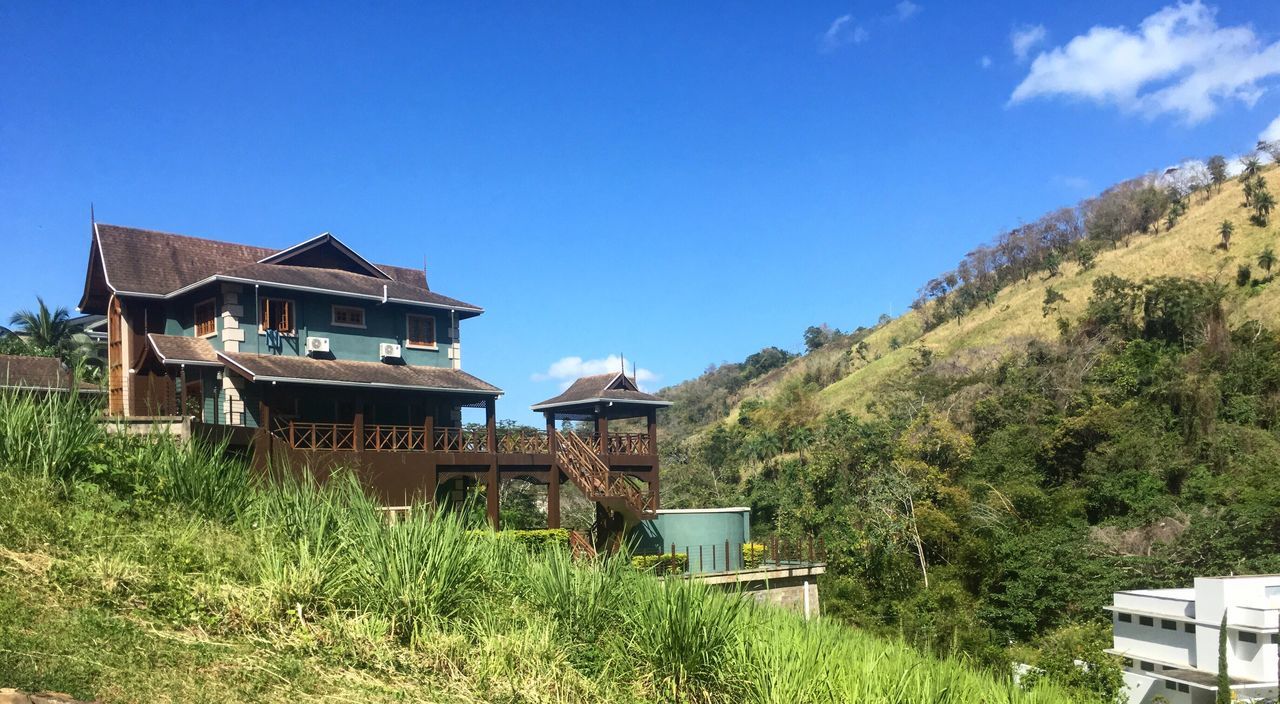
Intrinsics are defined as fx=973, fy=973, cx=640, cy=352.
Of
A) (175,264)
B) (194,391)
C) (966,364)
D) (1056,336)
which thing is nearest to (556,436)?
(194,391)

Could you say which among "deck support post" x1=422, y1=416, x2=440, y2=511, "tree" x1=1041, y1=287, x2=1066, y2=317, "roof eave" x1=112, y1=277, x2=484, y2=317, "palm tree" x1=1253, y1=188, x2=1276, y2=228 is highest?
"palm tree" x1=1253, y1=188, x2=1276, y2=228

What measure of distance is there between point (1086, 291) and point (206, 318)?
44866 mm

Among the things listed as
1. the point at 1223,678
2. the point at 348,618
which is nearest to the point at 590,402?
the point at 1223,678

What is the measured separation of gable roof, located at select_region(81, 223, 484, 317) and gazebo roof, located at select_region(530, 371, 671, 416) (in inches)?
131

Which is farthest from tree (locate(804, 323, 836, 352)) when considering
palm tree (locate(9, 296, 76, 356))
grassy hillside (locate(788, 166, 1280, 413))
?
palm tree (locate(9, 296, 76, 356))

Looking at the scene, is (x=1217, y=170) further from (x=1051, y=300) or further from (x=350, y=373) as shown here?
(x=350, y=373)

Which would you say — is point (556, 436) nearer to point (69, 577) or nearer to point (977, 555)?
point (977, 555)

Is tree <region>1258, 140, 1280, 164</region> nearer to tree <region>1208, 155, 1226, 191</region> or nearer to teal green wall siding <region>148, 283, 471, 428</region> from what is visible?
tree <region>1208, 155, 1226, 191</region>

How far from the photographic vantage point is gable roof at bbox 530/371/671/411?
25.6 metres

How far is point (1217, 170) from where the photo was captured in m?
61.5

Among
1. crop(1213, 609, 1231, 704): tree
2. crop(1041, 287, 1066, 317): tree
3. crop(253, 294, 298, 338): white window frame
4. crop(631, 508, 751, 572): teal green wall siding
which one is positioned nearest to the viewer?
crop(1213, 609, 1231, 704): tree

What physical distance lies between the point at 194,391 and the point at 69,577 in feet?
51.1

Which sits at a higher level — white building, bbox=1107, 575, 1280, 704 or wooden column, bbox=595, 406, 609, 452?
wooden column, bbox=595, 406, 609, 452

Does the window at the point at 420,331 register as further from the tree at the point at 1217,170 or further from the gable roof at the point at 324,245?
the tree at the point at 1217,170
